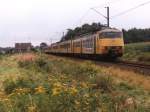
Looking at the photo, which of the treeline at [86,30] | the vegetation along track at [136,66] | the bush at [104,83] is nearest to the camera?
the bush at [104,83]

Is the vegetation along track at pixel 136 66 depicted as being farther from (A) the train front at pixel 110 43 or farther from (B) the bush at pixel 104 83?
(B) the bush at pixel 104 83

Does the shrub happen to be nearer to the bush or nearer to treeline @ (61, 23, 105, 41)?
the bush

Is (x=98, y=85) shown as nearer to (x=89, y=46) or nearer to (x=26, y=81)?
(x=26, y=81)

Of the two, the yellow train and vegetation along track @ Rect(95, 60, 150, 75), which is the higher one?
the yellow train

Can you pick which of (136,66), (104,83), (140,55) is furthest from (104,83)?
(140,55)

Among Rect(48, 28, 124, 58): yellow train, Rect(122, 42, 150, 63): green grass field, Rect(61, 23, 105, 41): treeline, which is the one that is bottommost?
Rect(122, 42, 150, 63): green grass field

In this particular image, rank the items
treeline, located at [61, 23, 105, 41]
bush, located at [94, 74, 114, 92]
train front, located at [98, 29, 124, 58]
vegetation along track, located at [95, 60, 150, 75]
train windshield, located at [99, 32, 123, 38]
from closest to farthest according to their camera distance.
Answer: bush, located at [94, 74, 114, 92], vegetation along track, located at [95, 60, 150, 75], train front, located at [98, 29, 124, 58], train windshield, located at [99, 32, 123, 38], treeline, located at [61, 23, 105, 41]

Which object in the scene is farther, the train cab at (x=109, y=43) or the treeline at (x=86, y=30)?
the treeline at (x=86, y=30)

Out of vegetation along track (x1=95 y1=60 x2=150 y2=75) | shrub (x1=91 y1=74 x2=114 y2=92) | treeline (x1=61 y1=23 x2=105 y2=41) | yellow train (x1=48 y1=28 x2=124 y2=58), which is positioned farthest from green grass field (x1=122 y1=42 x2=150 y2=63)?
shrub (x1=91 y1=74 x2=114 y2=92)

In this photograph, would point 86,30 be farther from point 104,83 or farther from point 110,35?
point 104,83

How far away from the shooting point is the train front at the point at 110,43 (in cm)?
4188

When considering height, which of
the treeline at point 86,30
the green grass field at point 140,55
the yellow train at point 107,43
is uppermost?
the treeline at point 86,30

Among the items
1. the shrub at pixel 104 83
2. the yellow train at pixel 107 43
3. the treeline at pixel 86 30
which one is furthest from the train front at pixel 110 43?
the shrub at pixel 104 83

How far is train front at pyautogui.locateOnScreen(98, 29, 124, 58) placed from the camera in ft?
137
